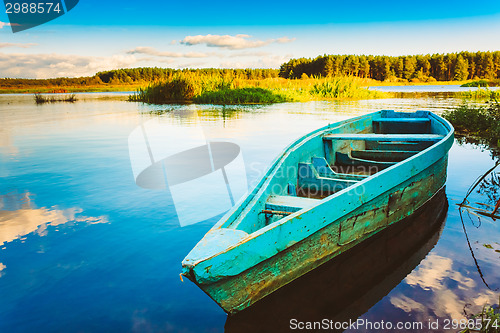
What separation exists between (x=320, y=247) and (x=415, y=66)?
79.5m

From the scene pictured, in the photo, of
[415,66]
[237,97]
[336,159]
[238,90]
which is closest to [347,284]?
[336,159]

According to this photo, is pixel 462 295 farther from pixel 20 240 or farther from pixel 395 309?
pixel 20 240

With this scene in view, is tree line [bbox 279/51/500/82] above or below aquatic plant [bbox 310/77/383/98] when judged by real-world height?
above

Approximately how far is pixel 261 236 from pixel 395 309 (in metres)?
1.45

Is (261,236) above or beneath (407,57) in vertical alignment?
beneath

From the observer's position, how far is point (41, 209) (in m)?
5.19

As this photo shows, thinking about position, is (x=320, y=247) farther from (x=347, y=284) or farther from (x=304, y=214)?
(x=347, y=284)

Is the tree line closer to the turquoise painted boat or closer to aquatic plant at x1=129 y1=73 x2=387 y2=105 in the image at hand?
aquatic plant at x1=129 y1=73 x2=387 y2=105

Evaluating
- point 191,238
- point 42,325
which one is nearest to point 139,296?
point 42,325
